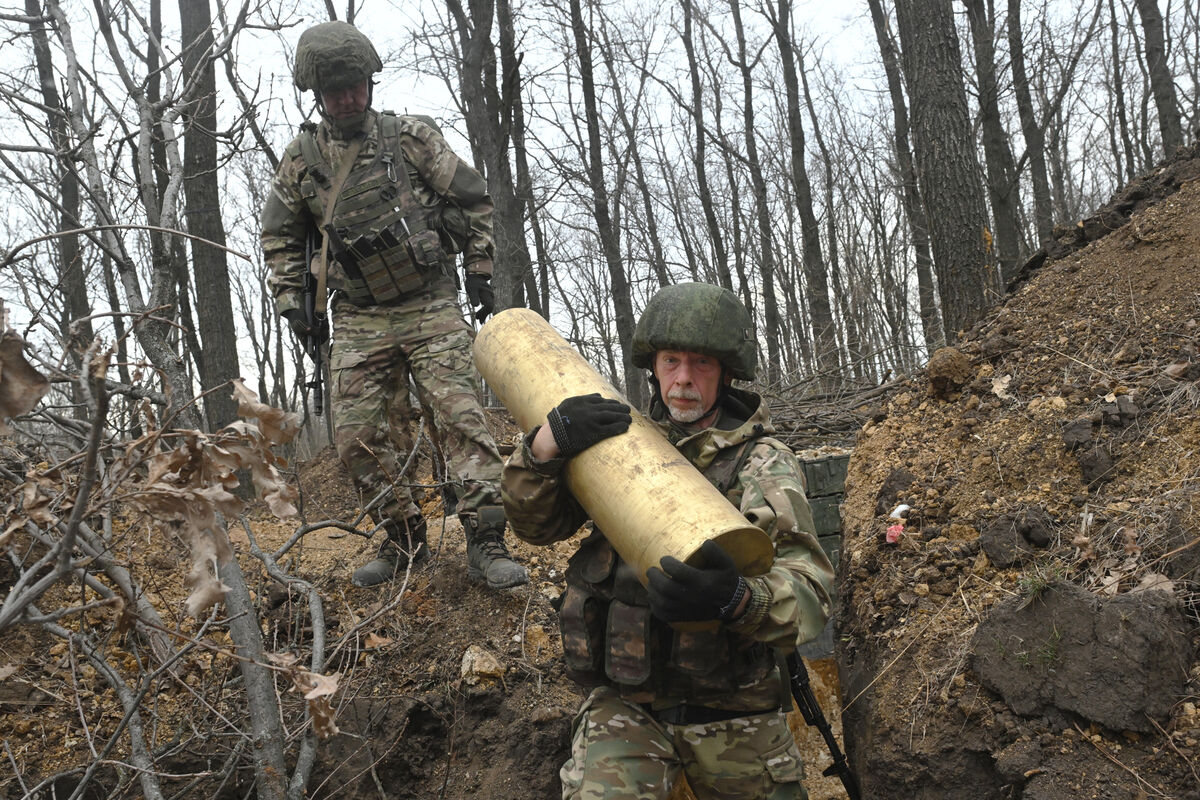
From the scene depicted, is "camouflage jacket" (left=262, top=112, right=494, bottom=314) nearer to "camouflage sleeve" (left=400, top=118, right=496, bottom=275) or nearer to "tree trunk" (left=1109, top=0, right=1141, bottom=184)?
"camouflage sleeve" (left=400, top=118, right=496, bottom=275)

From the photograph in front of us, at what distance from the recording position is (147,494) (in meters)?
1.39

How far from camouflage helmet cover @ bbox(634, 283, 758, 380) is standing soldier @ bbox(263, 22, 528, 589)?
5.42ft

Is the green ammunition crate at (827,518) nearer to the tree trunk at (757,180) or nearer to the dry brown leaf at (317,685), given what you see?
the dry brown leaf at (317,685)

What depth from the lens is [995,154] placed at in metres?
11.9

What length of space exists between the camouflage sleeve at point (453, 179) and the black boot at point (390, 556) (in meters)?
1.34

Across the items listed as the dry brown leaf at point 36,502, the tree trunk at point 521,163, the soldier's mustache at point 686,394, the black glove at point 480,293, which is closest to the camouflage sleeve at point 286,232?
the black glove at point 480,293

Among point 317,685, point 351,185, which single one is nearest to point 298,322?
point 351,185

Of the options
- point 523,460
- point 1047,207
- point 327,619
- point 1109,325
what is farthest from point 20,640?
point 1047,207

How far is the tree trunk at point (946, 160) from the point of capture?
626cm

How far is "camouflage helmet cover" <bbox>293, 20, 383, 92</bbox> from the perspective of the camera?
4254mm

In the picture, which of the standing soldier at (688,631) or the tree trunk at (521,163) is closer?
the standing soldier at (688,631)

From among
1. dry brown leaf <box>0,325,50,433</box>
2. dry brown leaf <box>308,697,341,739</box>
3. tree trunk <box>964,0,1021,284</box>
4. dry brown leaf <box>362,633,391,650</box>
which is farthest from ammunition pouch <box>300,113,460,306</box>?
tree trunk <box>964,0,1021,284</box>

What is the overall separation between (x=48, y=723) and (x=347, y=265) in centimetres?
235

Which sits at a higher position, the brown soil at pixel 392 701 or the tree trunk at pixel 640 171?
the tree trunk at pixel 640 171
